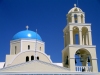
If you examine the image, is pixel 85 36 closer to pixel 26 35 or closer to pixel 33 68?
pixel 33 68

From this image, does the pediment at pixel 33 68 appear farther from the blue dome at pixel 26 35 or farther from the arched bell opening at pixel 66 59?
the blue dome at pixel 26 35

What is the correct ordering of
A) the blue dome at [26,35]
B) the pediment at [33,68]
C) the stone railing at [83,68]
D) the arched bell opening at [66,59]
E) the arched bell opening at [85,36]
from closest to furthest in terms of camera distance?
the pediment at [33,68] → the stone railing at [83,68] → the arched bell opening at [66,59] → the arched bell opening at [85,36] → the blue dome at [26,35]

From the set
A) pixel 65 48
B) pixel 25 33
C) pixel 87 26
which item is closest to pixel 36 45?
pixel 25 33

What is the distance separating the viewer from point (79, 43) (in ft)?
75.8

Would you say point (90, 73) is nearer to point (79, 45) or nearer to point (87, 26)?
point (79, 45)

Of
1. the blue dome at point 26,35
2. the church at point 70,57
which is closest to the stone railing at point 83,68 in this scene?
the church at point 70,57

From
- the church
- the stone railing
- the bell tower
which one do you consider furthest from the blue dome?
the stone railing

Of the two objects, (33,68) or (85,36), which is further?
Answer: (85,36)

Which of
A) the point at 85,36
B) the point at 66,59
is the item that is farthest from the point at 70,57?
the point at 85,36

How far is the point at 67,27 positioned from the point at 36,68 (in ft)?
16.8

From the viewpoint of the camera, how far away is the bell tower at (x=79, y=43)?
22.5 meters

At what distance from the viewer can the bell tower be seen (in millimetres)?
22531

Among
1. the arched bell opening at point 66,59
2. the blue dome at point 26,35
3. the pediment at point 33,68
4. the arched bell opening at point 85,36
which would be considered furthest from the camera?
the blue dome at point 26,35

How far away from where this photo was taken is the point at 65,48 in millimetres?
23875
